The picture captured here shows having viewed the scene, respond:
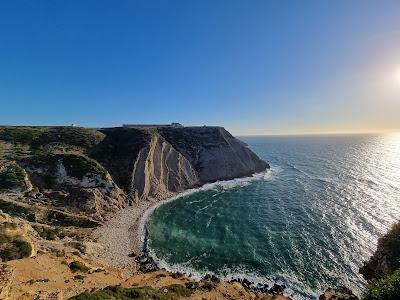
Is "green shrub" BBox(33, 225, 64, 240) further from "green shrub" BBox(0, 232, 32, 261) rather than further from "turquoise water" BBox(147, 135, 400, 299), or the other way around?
"turquoise water" BBox(147, 135, 400, 299)

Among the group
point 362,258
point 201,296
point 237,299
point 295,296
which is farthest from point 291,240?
point 201,296

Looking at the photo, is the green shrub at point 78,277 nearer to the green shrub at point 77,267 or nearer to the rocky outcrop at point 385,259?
the green shrub at point 77,267

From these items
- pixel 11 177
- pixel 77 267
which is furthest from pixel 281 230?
pixel 11 177

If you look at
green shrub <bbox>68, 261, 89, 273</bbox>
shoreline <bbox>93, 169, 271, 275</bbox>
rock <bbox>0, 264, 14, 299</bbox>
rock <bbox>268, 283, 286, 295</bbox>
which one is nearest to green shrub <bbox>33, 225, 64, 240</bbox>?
shoreline <bbox>93, 169, 271, 275</bbox>

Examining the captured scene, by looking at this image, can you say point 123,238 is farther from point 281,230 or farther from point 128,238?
point 281,230

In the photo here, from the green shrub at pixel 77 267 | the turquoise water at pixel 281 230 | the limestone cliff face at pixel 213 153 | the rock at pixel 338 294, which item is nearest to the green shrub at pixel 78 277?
the green shrub at pixel 77 267

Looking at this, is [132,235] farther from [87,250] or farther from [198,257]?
[198,257]
